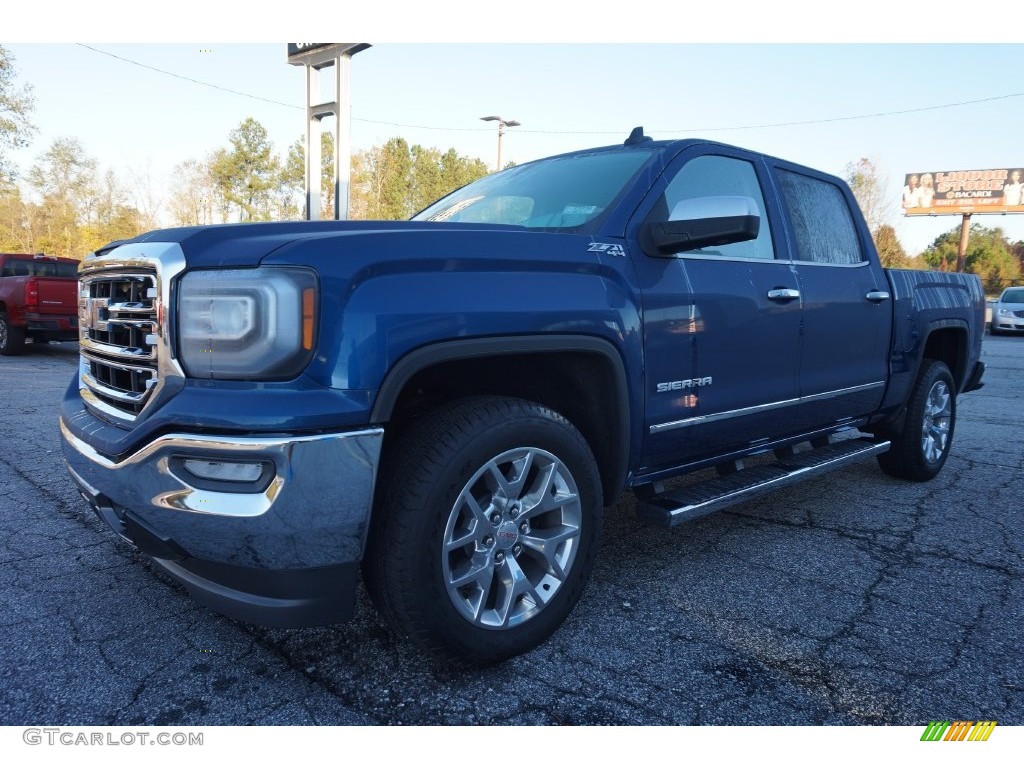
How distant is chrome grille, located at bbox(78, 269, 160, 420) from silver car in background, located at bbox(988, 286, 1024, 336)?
2637 centimetres

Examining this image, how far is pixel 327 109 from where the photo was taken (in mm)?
10266

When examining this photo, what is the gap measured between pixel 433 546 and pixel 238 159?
47.4 meters

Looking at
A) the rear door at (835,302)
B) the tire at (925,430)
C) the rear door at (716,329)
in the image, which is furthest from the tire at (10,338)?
the tire at (925,430)

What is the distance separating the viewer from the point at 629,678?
2.21 meters

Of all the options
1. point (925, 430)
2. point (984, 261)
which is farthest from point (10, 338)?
point (984, 261)

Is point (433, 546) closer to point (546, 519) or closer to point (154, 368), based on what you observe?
point (546, 519)

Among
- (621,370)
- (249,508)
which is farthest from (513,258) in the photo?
(249,508)

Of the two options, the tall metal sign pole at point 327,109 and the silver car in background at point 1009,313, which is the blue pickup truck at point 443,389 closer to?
the tall metal sign pole at point 327,109

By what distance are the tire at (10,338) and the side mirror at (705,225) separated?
12.3 metres

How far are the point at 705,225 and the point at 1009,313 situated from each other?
24.9 m

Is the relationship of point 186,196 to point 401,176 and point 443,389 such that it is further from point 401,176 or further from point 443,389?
point 443,389

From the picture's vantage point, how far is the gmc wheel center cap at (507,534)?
7.39 ft

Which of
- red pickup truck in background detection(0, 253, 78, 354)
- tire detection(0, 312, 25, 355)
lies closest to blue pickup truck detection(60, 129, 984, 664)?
red pickup truck in background detection(0, 253, 78, 354)

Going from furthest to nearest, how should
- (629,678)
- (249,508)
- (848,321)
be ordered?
(848,321), (629,678), (249,508)
